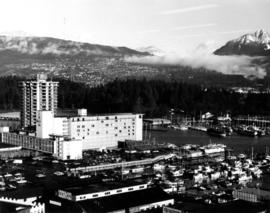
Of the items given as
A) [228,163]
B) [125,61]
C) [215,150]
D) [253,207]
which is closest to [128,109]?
[215,150]

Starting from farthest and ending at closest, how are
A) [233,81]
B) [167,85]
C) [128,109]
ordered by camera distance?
[233,81] → [167,85] → [128,109]

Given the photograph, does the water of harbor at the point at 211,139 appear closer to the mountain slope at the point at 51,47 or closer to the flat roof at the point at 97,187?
the flat roof at the point at 97,187

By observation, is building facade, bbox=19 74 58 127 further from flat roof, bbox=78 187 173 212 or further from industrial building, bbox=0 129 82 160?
flat roof, bbox=78 187 173 212

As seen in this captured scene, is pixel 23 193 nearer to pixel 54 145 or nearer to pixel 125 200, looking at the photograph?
pixel 125 200

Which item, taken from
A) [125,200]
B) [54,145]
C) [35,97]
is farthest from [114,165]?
[35,97]

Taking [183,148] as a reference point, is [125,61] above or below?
above

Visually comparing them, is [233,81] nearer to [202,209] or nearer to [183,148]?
[183,148]
